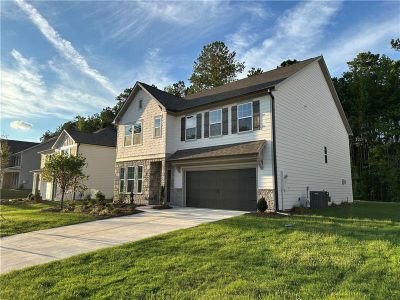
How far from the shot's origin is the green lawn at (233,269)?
5008 millimetres

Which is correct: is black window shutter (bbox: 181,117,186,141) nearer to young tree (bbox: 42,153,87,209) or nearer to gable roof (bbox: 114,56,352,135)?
gable roof (bbox: 114,56,352,135)

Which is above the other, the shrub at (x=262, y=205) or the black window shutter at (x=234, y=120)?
the black window shutter at (x=234, y=120)

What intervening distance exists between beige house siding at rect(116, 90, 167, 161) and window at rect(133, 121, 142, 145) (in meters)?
0.30

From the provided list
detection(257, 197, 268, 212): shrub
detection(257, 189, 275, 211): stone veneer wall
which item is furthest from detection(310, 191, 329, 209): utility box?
detection(257, 197, 268, 212): shrub

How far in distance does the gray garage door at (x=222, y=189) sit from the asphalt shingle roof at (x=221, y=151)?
1.25 metres

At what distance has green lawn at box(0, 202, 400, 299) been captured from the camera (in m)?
5.01

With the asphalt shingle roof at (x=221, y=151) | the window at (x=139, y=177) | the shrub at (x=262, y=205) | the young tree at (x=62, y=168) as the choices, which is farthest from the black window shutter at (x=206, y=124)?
the young tree at (x=62, y=168)

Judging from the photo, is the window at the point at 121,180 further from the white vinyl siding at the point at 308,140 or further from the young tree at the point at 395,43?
the young tree at the point at 395,43

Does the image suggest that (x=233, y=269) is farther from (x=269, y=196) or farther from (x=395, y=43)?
(x=395, y=43)

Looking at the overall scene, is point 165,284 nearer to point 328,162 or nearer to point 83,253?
point 83,253

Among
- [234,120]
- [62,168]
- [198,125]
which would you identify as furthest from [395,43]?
[62,168]

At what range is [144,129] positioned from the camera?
69.7ft

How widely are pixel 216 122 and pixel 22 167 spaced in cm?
3994

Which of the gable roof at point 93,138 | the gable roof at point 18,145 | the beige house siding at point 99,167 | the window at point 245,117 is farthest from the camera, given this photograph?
the gable roof at point 18,145
